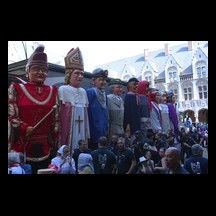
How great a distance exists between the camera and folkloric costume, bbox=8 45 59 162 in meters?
3.30

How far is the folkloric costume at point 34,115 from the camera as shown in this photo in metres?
3.30

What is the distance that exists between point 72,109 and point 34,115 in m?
0.37

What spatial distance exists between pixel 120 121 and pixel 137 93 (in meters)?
0.38

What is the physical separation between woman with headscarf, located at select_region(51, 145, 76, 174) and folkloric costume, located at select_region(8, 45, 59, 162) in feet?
0.33

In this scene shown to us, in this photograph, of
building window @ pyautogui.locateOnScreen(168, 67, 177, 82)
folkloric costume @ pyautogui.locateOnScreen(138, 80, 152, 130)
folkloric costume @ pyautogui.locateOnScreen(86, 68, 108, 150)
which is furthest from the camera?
building window @ pyautogui.locateOnScreen(168, 67, 177, 82)

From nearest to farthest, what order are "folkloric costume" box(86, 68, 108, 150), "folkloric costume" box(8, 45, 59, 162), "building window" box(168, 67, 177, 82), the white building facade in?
"folkloric costume" box(8, 45, 59, 162)
"folkloric costume" box(86, 68, 108, 150)
the white building facade
"building window" box(168, 67, 177, 82)

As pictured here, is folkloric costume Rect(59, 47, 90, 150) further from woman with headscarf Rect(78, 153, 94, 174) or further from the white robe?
woman with headscarf Rect(78, 153, 94, 174)

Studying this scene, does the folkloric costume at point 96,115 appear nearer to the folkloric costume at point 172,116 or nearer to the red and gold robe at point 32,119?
the red and gold robe at point 32,119

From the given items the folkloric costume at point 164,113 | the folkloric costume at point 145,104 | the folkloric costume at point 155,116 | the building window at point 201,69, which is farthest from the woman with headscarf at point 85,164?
the building window at point 201,69

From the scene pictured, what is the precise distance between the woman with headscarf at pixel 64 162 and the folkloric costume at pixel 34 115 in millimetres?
99

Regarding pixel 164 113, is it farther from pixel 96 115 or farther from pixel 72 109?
pixel 72 109

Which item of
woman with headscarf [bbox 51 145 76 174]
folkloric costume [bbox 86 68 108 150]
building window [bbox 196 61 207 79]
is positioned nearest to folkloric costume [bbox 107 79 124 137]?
folkloric costume [bbox 86 68 108 150]

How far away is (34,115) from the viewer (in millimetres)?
3359
